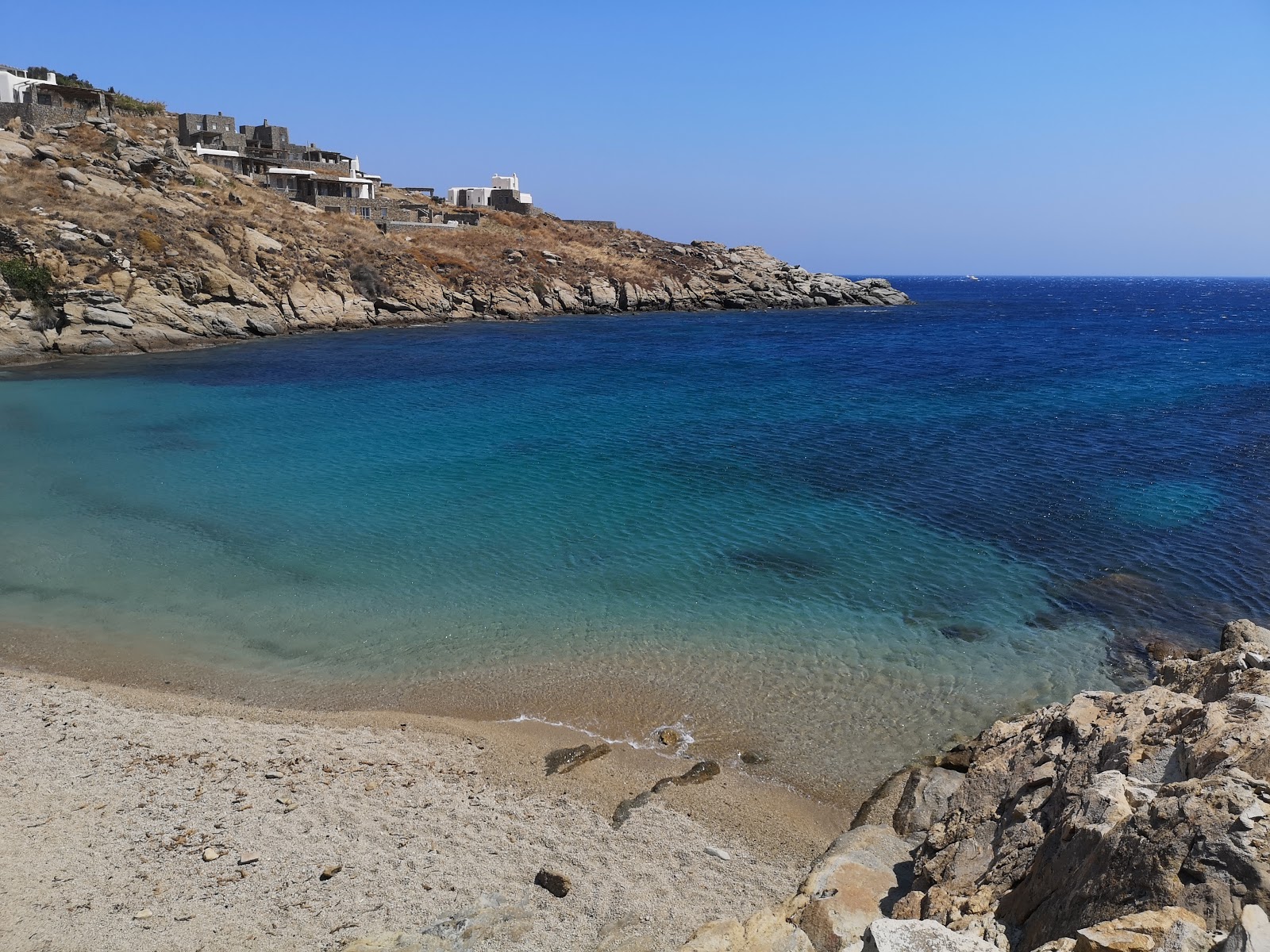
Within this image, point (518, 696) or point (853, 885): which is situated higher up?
point (853, 885)

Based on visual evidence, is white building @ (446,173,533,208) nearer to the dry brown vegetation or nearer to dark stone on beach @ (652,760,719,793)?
the dry brown vegetation

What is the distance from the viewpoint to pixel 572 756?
11859 mm

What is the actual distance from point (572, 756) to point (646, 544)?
8.36m

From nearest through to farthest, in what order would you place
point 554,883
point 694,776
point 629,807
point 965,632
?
point 554,883 → point 629,807 → point 694,776 → point 965,632

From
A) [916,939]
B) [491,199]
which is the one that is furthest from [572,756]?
[491,199]

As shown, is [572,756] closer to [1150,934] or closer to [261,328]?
[1150,934]

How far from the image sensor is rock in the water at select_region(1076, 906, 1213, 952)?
15.8 ft

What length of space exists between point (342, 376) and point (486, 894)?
38.7 metres

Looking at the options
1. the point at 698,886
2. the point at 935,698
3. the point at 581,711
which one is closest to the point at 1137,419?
the point at 935,698

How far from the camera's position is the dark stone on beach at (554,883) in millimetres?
8828

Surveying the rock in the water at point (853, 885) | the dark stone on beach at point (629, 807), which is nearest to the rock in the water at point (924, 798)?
the rock in the water at point (853, 885)

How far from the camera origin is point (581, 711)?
43.0 ft

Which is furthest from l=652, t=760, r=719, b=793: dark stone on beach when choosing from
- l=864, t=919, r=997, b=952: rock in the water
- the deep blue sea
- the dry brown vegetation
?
the dry brown vegetation

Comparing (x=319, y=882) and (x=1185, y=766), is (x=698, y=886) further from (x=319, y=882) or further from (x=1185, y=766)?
(x=1185, y=766)
